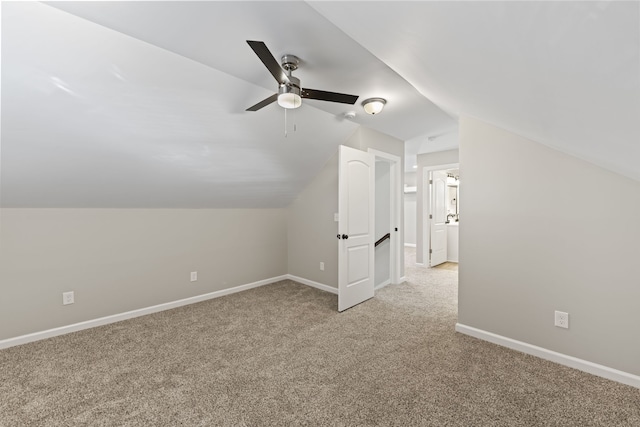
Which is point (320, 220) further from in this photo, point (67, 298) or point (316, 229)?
point (67, 298)

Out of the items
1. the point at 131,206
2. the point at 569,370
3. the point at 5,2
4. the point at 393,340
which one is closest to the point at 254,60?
the point at 5,2

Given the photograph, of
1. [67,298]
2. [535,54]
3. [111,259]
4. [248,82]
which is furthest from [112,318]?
[535,54]

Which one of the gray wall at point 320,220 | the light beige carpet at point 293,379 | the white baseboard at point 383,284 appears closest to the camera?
the light beige carpet at point 293,379

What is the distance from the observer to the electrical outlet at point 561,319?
7.20 ft

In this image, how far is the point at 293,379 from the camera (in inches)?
80.8

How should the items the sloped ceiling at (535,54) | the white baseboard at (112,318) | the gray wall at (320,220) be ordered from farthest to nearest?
the gray wall at (320,220) < the white baseboard at (112,318) < the sloped ceiling at (535,54)

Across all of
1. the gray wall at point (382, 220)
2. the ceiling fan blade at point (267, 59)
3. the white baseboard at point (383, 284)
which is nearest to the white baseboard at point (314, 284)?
the white baseboard at point (383, 284)

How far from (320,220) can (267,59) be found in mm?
2762

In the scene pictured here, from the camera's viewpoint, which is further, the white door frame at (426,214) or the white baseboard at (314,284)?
the white door frame at (426,214)

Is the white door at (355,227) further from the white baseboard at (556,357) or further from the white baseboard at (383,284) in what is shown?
the white baseboard at (556,357)

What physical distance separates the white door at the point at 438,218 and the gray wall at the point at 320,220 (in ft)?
5.24

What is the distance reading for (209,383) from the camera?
79.2 inches

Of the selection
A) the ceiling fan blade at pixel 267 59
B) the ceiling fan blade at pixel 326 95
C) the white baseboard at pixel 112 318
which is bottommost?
the white baseboard at pixel 112 318

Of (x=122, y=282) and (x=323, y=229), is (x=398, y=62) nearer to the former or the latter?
(x=323, y=229)
